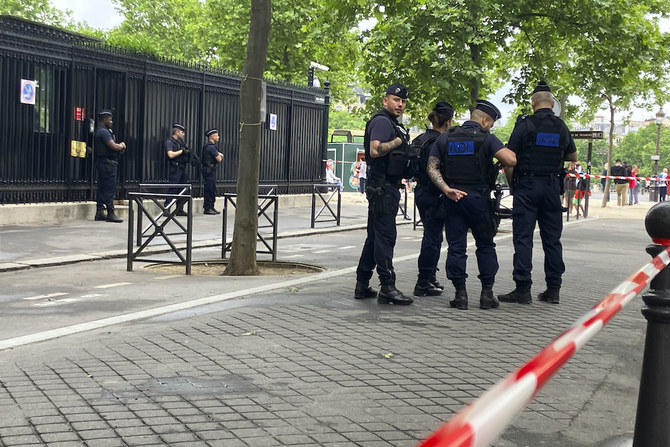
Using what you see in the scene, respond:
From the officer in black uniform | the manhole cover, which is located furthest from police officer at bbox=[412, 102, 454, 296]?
the officer in black uniform

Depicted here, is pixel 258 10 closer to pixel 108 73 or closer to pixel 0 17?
pixel 0 17

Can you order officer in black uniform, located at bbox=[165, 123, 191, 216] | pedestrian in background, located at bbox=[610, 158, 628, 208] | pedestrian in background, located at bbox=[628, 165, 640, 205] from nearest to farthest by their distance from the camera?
officer in black uniform, located at bbox=[165, 123, 191, 216] → pedestrian in background, located at bbox=[610, 158, 628, 208] → pedestrian in background, located at bbox=[628, 165, 640, 205]

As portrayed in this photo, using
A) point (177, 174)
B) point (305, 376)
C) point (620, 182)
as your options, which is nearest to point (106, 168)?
point (177, 174)

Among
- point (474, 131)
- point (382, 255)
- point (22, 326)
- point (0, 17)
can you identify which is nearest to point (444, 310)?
point (382, 255)

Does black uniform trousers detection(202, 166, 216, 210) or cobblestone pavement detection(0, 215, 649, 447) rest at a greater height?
black uniform trousers detection(202, 166, 216, 210)

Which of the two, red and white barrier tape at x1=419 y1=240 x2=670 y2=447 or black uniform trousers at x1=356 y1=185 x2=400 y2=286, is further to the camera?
black uniform trousers at x1=356 y1=185 x2=400 y2=286

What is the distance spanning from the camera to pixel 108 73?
57.8 ft

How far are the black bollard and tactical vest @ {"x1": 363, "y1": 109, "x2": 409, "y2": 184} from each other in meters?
4.69

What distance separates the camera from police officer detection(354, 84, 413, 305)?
792cm

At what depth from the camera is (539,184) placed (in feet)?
28.2

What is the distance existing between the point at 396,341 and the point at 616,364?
4.89 ft

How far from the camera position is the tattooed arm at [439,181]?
315 inches

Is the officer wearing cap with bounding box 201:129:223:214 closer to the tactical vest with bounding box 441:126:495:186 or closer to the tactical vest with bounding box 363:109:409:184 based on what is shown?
the tactical vest with bounding box 363:109:409:184

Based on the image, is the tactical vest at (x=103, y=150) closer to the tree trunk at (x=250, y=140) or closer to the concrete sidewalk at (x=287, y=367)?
the concrete sidewalk at (x=287, y=367)
